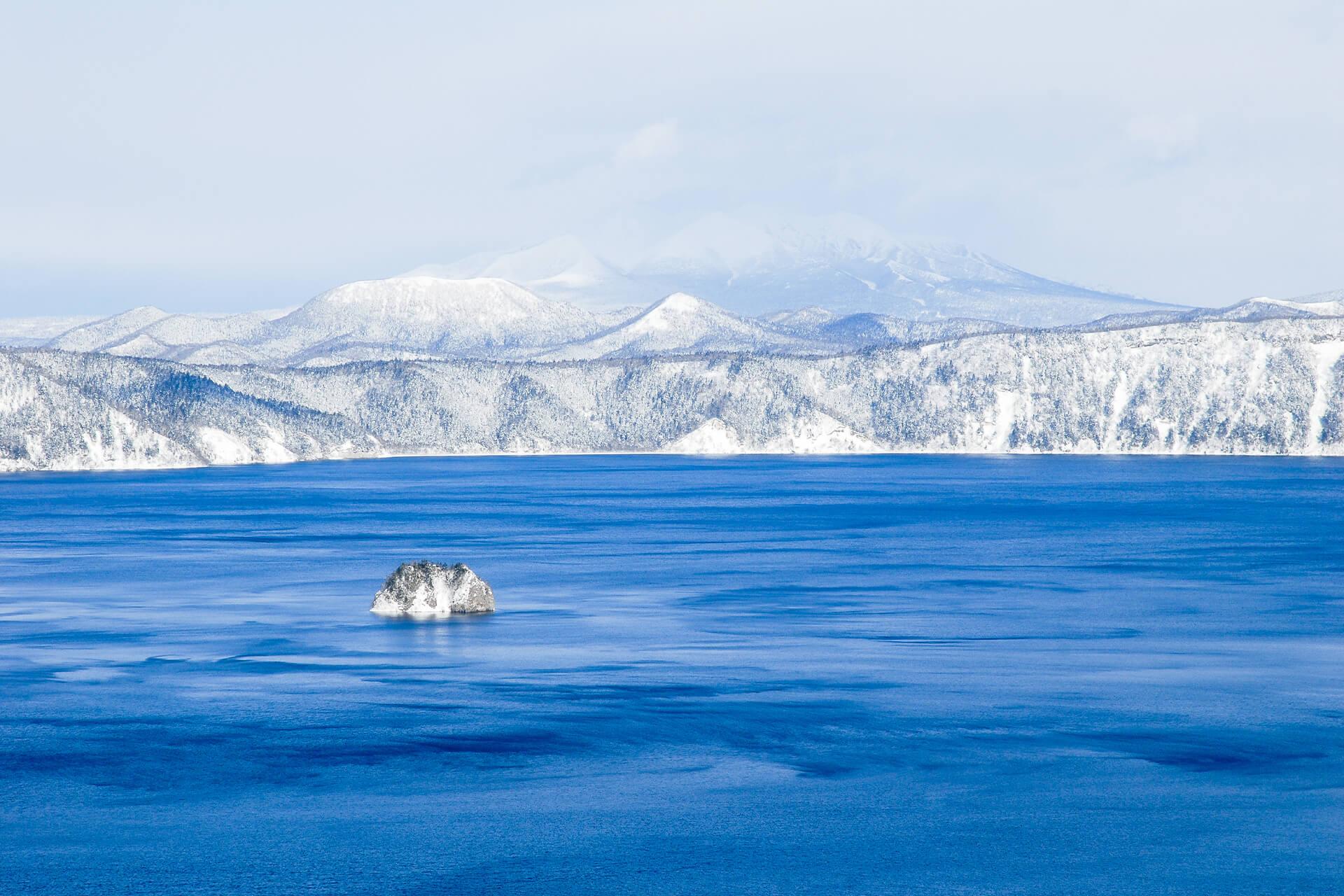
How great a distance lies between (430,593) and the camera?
81562 mm

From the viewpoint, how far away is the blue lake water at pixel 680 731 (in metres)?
39.6

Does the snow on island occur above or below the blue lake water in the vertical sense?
above

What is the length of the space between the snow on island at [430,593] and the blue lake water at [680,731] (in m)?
1.98

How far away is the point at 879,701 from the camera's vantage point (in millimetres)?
57125

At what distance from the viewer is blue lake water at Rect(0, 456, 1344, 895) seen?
130 feet

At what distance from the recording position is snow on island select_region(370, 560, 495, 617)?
266 ft

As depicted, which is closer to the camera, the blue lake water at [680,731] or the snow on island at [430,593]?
the blue lake water at [680,731]

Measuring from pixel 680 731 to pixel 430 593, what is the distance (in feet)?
102

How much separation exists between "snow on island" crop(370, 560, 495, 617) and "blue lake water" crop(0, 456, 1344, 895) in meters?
1.98

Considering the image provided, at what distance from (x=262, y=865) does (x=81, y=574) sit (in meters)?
65.2

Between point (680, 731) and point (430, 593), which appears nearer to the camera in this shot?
point (680, 731)

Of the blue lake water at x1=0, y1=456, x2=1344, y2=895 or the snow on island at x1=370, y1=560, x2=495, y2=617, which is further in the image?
the snow on island at x1=370, y1=560, x2=495, y2=617

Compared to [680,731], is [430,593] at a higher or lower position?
higher

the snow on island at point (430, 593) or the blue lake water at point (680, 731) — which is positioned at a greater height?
the snow on island at point (430, 593)
